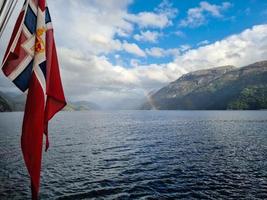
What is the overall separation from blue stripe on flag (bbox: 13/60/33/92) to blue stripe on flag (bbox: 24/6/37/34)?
1.19 m

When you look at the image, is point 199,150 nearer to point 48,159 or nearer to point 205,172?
point 205,172

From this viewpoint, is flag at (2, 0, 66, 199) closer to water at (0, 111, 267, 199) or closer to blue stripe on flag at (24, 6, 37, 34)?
blue stripe on flag at (24, 6, 37, 34)

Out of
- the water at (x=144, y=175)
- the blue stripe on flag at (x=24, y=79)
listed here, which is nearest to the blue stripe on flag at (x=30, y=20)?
the blue stripe on flag at (x=24, y=79)

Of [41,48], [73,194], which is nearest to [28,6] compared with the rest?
[41,48]

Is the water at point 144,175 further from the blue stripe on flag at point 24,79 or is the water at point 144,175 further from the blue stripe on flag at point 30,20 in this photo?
the blue stripe on flag at point 30,20

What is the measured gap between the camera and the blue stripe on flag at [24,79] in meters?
8.60

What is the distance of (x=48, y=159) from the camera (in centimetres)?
4734

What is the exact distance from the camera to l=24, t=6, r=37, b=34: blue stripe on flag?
8.82 m

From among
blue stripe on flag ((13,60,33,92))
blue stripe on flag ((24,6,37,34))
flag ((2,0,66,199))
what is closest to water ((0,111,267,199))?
flag ((2,0,66,199))

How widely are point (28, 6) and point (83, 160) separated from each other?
4132 centimetres

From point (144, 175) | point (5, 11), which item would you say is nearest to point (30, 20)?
point (5, 11)

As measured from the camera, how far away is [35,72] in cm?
854

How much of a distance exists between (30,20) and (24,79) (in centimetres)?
207

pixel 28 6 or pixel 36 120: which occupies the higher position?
pixel 28 6
